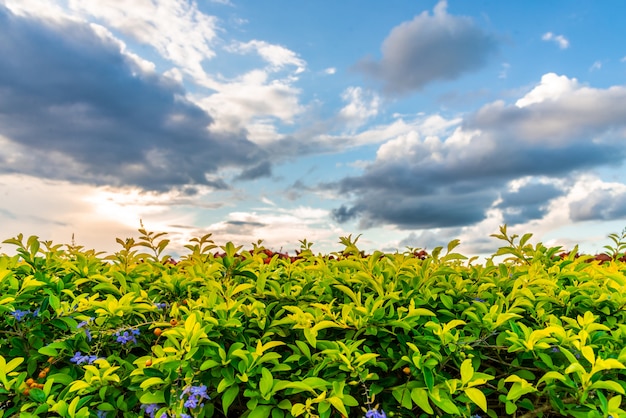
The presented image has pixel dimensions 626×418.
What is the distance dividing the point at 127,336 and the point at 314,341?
1263 mm

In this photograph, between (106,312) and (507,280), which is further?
(507,280)

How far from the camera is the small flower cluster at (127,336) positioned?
3354 millimetres

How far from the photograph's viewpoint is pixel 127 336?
3.43m

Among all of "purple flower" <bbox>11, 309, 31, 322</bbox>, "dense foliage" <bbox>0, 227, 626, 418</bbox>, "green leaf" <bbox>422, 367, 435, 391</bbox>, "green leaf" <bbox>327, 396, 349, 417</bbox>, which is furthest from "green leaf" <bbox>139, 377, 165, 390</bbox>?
"green leaf" <bbox>422, 367, 435, 391</bbox>

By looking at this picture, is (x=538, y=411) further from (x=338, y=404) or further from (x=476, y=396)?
(x=338, y=404)

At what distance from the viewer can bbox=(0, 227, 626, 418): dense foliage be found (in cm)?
297

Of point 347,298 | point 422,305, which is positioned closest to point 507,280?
point 422,305

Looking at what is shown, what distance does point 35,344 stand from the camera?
3574mm

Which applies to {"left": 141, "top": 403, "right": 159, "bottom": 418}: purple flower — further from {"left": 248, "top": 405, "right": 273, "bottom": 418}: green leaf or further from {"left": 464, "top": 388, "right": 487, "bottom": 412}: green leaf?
{"left": 464, "top": 388, "right": 487, "bottom": 412}: green leaf

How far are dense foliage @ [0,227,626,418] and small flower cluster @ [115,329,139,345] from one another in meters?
0.02

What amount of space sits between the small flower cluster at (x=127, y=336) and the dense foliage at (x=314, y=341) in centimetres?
2

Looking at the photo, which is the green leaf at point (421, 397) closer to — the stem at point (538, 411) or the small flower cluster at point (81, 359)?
the stem at point (538, 411)

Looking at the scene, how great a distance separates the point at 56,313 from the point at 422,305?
2462 mm

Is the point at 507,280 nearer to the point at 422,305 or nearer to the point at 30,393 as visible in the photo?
the point at 422,305
